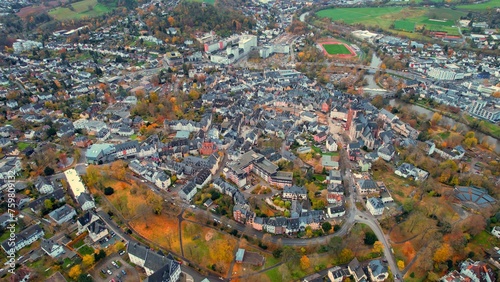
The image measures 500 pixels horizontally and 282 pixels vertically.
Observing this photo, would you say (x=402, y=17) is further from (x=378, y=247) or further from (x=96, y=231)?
(x=96, y=231)

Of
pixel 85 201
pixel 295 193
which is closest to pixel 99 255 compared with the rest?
pixel 85 201

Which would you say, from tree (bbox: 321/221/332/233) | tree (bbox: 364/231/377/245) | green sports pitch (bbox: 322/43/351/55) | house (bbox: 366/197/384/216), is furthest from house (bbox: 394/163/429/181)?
green sports pitch (bbox: 322/43/351/55)

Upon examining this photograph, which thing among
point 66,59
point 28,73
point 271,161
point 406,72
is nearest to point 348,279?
point 271,161

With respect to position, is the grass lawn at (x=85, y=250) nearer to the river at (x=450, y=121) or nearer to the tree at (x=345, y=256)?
the tree at (x=345, y=256)

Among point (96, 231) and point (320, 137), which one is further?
point (320, 137)

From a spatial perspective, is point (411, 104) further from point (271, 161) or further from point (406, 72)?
point (271, 161)

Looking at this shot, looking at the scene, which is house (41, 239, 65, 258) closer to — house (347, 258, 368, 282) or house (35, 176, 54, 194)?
house (35, 176, 54, 194)

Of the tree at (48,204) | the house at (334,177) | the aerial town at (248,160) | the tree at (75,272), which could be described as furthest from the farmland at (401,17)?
the tree at (75,272)
